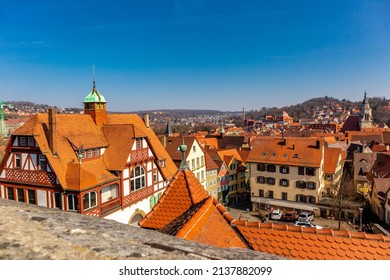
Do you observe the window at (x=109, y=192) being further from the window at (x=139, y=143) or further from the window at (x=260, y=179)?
the window at (x=260, y=179)

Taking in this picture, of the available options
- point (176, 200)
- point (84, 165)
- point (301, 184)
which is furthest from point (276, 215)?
point (176, 200)

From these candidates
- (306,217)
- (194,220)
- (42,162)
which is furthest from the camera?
(306,217)

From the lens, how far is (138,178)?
72.0 ft

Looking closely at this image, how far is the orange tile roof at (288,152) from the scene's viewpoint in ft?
118

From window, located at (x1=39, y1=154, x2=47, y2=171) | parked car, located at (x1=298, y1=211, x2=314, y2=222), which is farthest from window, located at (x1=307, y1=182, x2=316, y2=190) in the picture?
window, located at (x1=39, y1=154, x2=47, y2=171)

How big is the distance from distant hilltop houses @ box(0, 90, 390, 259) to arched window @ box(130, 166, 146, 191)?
75 mm

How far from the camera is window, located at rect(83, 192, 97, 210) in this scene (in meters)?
17.3

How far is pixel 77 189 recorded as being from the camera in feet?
55.3

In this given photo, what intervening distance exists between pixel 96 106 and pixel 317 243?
20.1m

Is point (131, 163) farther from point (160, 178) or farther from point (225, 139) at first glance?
point (225, 139)

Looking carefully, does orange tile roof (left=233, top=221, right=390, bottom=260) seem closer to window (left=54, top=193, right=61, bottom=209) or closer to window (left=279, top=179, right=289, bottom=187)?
window (left=54, top=193, right=61, bottom=209)

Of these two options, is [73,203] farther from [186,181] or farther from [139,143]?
[186,181]

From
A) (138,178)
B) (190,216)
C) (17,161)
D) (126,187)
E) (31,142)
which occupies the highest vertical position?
(31,142)

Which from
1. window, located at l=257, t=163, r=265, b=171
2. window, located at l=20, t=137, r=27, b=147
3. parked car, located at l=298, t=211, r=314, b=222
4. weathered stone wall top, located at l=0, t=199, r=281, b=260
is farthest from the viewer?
window, located at l=257, t=163, r=265, b=171
